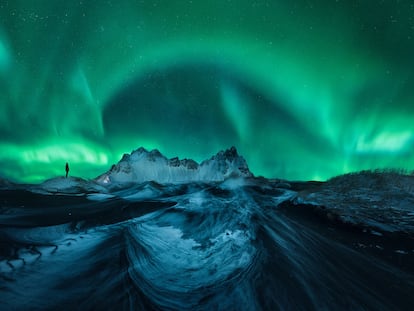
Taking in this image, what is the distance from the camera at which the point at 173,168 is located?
529 feet

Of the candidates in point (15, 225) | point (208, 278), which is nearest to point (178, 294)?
point (208, 278)

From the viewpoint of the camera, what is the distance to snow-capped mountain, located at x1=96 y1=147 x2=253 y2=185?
5536 inches

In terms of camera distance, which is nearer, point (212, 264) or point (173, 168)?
point (212, 264)

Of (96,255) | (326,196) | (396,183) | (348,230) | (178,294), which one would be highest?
(396,183)

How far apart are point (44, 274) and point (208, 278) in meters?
3.52

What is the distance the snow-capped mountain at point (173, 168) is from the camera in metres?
141

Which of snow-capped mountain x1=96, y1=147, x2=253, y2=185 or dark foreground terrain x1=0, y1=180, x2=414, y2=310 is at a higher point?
snow-capped mountain x1=96, y1=147, x2=253, y2=185

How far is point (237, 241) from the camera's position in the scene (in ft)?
20.5

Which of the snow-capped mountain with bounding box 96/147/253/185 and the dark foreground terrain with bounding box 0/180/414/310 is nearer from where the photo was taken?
the dark foreground terrain with bounding box 0/180/414/310

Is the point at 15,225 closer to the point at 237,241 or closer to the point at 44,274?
the point at 44,274

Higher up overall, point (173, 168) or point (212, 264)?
point (173, 168)

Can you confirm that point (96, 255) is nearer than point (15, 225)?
Yes

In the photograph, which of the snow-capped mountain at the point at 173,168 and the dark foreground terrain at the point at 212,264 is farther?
the snow-capped mountain at the point at 173,168

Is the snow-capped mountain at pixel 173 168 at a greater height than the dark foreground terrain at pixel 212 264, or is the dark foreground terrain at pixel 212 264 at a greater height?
the snow-capped mountain at pixel 173 168
